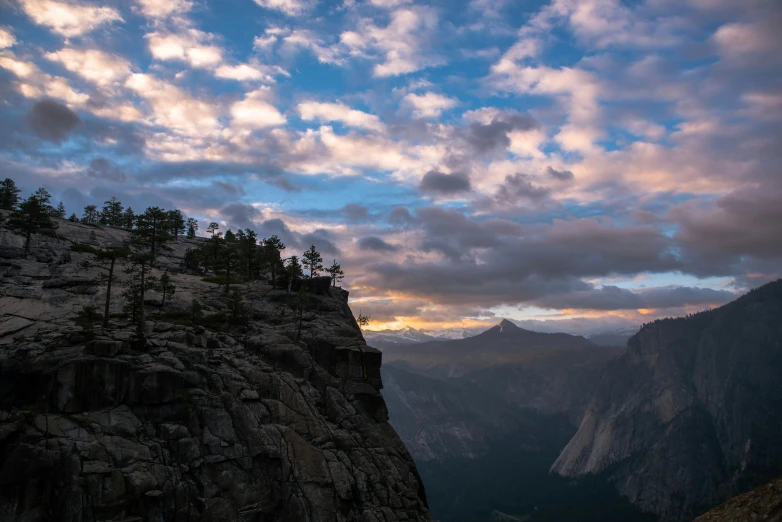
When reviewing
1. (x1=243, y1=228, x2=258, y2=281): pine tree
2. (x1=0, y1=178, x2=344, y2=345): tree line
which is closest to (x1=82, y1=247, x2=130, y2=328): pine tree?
(x1=0, y1=178, x2=344, y2=345): tree line

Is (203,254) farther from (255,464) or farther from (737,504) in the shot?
(737,504)

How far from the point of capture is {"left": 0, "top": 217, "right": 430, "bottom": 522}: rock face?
50.7 m

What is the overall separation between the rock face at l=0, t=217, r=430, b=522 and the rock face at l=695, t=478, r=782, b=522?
4701cm

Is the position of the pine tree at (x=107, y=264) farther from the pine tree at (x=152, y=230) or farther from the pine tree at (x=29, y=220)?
the pine tree at (x=29, y=220)

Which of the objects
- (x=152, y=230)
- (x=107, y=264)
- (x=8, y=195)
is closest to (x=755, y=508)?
(x=107, y=264)

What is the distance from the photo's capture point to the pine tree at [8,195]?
5408 inches

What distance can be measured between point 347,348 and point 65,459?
4152 centimetres

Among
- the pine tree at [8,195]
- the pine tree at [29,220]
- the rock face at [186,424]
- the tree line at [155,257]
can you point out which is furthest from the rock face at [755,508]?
the pine tree at [8,195]

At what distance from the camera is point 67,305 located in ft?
254

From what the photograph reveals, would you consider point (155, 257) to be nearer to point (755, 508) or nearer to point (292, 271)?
point (292, 271)

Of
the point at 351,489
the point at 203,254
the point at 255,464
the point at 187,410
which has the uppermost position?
the point at 203,254

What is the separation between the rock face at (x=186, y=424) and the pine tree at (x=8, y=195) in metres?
74.6

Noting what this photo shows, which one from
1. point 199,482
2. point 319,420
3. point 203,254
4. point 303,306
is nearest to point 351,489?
point 319,420

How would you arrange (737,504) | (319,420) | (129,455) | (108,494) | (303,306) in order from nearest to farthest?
(737,504) < (108,494) < (129,455) < (319,420) < (303,306)
